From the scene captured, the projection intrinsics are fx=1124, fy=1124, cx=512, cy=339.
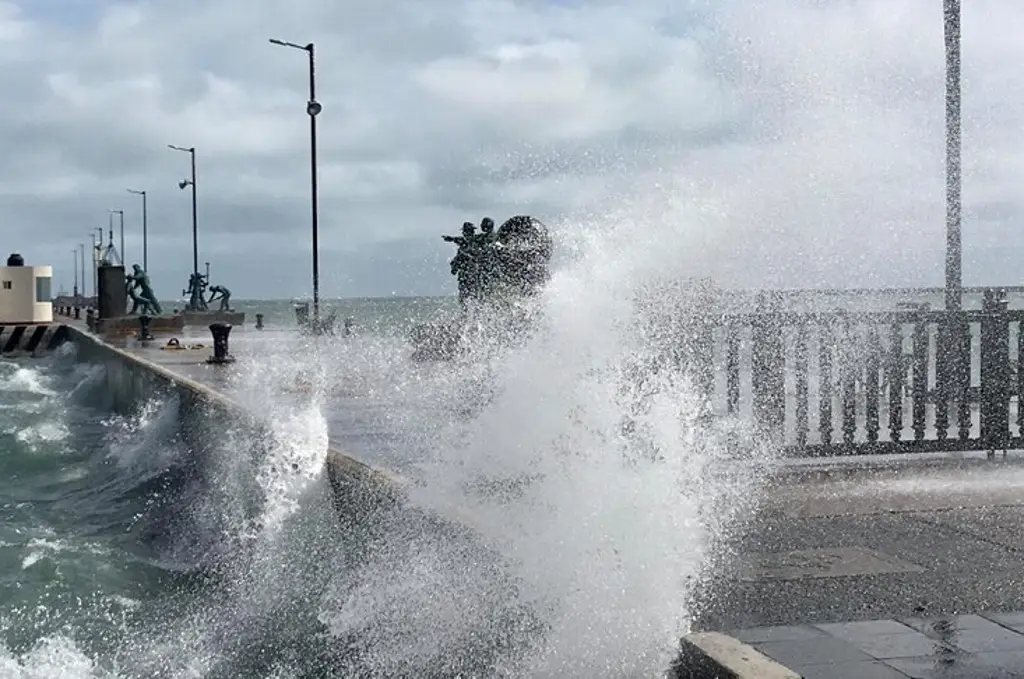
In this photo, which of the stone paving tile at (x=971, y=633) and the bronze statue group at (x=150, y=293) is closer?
the stone paving tile at (x=971, y=633)

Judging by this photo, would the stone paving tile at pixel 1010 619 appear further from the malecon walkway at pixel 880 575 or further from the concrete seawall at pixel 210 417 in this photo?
the concrete seawall at pixel 210 417

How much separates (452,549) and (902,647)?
7.71 feet

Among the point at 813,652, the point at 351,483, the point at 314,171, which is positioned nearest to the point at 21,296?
the point at 314,171

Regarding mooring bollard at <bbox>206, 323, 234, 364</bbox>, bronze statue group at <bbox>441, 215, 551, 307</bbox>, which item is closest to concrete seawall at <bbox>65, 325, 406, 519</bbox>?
mooring bollard at <bbox>206, 323, 234, 364</bbox>

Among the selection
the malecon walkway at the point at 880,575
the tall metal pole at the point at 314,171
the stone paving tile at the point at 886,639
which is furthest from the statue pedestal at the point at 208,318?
the stone paving tile at the point at 886,639

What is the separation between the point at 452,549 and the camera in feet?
18.9

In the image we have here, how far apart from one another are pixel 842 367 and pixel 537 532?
3.55m

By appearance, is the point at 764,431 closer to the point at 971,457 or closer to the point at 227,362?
the point at 971,457

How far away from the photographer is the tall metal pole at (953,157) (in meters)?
10.1

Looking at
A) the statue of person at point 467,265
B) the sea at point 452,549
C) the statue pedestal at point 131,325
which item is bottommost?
the sea at point 452,549

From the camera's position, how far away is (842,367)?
26.0ft

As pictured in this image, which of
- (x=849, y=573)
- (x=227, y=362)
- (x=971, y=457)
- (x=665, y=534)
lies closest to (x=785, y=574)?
(x=849, y=573)

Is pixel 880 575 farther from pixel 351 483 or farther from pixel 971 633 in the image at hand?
pixel 351 483

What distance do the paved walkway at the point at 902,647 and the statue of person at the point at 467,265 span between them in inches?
554
